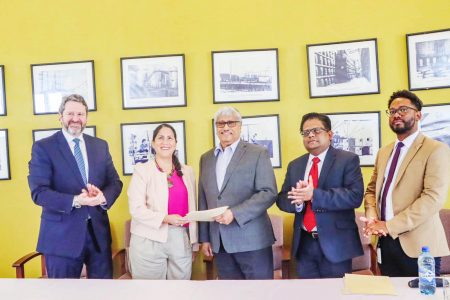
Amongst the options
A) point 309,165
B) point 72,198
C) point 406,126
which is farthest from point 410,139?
point 72,198

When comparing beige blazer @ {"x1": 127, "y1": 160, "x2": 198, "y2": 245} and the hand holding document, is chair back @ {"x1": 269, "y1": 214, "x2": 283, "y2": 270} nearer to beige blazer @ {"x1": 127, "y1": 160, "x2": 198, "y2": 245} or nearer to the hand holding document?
beige blazer @ {"x1": 127, "y1": 160, "x2": 198, "y2": 245}

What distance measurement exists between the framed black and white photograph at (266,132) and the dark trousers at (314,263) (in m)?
1.01

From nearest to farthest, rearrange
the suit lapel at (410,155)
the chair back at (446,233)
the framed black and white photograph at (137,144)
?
1. the suit lapel at (410,155)
2. the chair back at (446,233)
3. the framed black and white photograph at (137,144)

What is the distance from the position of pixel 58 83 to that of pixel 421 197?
10.0ft

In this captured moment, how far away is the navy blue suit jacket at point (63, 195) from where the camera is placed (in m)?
2.60

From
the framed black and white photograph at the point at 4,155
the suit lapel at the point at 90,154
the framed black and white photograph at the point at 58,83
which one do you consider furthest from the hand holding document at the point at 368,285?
the framed black and white photograph at the point at 4,155

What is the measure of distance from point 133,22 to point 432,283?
304 centimetres

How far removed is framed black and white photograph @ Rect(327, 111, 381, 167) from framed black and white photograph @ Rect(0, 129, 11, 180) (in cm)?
288

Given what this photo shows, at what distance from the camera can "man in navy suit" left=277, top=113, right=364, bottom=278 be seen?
2494mm

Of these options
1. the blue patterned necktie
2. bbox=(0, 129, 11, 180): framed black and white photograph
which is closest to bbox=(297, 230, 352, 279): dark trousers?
the blue patterned necktie

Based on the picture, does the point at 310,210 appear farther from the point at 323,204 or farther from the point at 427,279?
the point at 427,279

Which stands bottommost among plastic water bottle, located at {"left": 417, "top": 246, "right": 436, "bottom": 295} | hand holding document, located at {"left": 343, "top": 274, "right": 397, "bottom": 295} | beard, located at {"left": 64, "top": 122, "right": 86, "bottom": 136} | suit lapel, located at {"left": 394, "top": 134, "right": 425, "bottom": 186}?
hand holding document, located at {"left": 343, "top": 274, "right": 397, "bottom": 295}

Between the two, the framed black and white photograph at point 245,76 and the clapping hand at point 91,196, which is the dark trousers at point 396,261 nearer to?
the framed black and white photograph at point 245,76

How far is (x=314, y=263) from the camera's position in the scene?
2.62 metres
